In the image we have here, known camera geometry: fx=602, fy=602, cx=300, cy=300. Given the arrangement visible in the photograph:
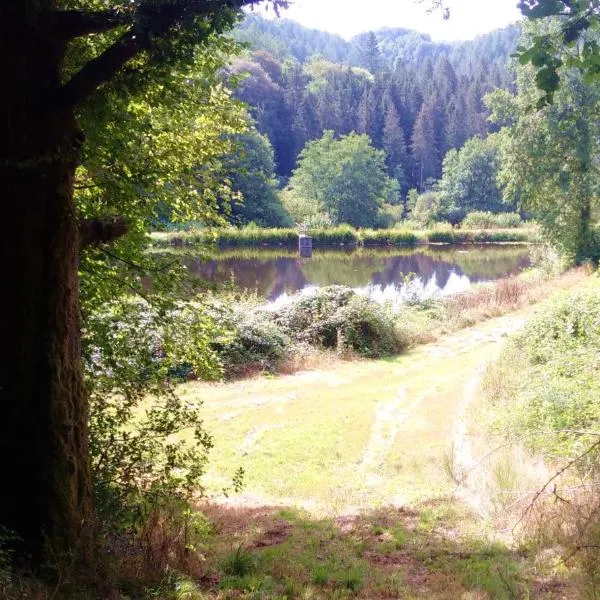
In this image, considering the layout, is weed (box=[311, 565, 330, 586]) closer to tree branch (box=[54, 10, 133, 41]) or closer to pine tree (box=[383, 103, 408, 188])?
tree branch (box=[54, 10, 133, 41])

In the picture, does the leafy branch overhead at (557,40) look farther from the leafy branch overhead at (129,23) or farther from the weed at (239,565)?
the weed at (239,565)

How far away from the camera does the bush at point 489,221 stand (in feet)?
209

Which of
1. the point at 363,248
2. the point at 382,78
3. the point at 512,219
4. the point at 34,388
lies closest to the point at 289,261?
the point at 363,248

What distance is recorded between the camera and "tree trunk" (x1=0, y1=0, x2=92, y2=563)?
11.8 ft

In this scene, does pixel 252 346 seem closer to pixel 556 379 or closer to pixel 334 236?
pixel 556 379

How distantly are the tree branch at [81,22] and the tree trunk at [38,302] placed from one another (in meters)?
0.08

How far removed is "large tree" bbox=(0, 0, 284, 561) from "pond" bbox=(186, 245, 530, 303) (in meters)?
21.8

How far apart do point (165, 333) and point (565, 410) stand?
Result: 4.65 metres

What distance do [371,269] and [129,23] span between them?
3748cm

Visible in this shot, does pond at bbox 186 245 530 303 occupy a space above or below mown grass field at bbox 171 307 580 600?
above

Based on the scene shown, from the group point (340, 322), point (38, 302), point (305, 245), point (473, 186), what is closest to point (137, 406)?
point (38, 302)

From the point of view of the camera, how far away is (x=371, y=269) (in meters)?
40.6

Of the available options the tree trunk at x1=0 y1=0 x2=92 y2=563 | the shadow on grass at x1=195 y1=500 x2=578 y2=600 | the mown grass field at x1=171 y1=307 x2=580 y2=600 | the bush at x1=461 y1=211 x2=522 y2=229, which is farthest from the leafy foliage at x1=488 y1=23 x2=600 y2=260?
the bush at x1=461 y1=211 x2=522 y2=229

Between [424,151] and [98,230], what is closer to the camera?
[98,230]
